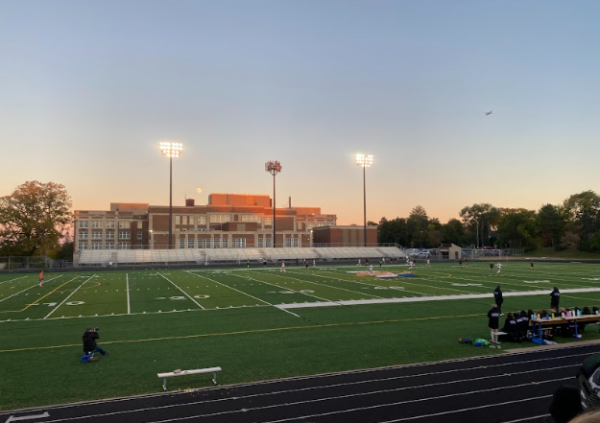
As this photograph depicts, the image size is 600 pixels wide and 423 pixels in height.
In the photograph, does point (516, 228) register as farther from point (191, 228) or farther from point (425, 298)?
point (425, 298)

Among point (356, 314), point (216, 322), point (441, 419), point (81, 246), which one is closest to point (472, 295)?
point (356, 314)

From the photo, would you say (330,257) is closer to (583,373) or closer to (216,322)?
(216,322)

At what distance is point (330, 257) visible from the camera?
7994cm

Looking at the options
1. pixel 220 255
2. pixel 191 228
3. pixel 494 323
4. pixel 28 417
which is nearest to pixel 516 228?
pixel 220 255

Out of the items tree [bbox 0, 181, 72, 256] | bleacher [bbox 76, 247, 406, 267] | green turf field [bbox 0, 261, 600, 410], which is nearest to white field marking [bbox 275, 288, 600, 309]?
green turf field [bbox 0, 261, 600, 410]

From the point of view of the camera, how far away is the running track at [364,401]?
26.9 feet

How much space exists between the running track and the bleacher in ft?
194

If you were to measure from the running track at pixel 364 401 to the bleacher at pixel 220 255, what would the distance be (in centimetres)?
5927

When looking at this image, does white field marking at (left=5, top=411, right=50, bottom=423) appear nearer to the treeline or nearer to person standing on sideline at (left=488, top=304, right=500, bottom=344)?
person standing on sideline at (left=488, top=304, right=500, bottom=344)

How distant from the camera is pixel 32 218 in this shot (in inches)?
2702

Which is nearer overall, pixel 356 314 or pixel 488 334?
pixel 488 334

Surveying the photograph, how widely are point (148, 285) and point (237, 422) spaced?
28.7 m

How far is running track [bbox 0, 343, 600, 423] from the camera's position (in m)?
8.20

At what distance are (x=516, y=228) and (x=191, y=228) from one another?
258ft
